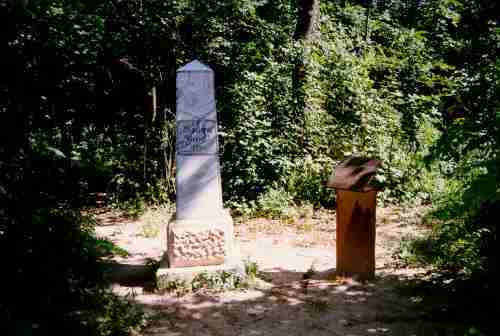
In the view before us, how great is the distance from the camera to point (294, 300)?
461 cm

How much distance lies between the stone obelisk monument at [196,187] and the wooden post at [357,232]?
128cm

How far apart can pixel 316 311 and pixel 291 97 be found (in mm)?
5919

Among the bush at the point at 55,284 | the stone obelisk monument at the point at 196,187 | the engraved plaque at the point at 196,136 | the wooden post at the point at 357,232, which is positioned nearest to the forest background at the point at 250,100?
the wooden post at the point at 357,232

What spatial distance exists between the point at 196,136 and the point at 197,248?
1.26 m

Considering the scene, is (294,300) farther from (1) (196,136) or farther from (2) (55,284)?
(2) (55,284)

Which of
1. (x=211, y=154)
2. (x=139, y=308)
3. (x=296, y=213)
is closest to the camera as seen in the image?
(x=139, y=308)

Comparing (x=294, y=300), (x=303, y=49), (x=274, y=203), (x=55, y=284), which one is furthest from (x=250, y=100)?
(x=55, y=284)

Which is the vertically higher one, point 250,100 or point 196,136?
point 250,100

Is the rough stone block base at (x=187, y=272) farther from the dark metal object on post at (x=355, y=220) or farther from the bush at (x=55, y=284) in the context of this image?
the dark metal object on post at (x=355, y=220)

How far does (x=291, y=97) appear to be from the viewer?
9.47 m

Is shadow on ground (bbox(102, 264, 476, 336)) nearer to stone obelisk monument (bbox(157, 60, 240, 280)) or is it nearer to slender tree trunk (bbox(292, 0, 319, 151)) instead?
stone obelisk monument (bbox(157, 60, 240, 280))

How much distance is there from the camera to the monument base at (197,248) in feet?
16.2

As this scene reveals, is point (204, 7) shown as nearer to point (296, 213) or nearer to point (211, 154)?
point (296, 213)

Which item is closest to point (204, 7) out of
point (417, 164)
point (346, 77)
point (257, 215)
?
point (346, 77)
